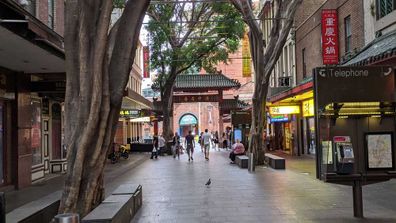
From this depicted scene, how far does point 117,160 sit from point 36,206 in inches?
736

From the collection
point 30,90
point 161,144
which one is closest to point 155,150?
point 161,144

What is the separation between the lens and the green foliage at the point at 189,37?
3136cm

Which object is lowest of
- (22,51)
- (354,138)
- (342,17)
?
(354,138)

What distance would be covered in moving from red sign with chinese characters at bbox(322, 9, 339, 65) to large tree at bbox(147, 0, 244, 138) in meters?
9.39

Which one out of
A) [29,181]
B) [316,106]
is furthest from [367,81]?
[29,181]

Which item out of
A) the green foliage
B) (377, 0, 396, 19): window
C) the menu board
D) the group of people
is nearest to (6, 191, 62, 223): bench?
the menu board

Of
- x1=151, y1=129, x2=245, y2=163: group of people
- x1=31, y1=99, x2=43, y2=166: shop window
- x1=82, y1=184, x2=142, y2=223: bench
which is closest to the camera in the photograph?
x1=82, y1=184, x2=142, y2=223: bench

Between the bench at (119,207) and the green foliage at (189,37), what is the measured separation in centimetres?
2130

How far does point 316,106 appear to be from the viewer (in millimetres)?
9266

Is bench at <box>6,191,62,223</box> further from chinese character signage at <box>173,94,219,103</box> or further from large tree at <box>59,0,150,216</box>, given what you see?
chinese character signage at <box>173,94,219,103</box>

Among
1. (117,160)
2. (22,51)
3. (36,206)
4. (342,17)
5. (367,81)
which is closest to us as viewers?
(36,206)

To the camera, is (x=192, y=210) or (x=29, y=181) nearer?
(x=192, y=210)

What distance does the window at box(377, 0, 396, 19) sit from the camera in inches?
617

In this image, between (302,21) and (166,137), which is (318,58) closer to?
(302,21)
